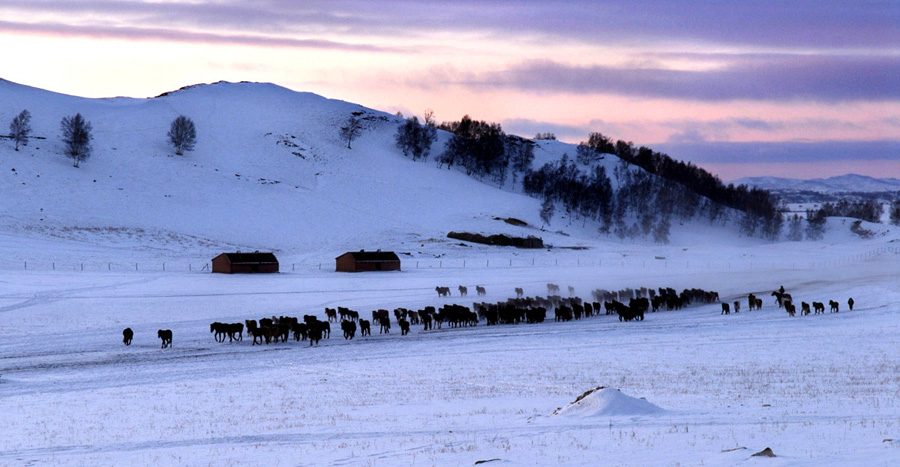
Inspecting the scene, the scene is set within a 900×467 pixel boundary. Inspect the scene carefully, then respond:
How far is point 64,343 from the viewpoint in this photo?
3441 cm

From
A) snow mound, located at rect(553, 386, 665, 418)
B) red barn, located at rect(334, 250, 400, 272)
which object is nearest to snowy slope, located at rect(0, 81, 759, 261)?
red barn, located at rect(334, 250, 400, 272)

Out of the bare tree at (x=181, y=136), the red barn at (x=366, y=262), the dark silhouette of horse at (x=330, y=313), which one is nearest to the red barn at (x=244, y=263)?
the red barn at (x=366, y=262)

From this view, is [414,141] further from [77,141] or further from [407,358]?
[407,358]

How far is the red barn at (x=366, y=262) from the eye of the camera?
253ft

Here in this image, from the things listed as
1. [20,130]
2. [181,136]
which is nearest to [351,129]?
[181,136]

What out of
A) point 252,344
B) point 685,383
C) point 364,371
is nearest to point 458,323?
point 252,344

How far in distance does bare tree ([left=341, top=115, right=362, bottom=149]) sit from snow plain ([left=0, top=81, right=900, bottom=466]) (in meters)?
67.7

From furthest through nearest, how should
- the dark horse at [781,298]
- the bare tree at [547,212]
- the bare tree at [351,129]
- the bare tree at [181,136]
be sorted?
the bare tree at [351,129] → the bare tree at [181,136] → the bare tree at [547,212] → the dark horse at [781,298]

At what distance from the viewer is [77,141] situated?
411 feet

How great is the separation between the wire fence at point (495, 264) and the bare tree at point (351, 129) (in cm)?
9127

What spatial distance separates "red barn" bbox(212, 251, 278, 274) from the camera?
71875 millimetres

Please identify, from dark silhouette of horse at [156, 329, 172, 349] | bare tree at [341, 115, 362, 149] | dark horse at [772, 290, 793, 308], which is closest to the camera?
dark silhouette of horse at [156, 329, 172, 349]

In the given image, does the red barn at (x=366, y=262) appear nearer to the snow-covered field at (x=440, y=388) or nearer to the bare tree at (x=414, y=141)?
the snow-covered field at (x=440, y=388)

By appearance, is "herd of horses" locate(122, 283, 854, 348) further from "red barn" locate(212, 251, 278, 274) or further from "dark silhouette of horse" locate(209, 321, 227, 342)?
"red barn" locate(212, 251, 278, 274)
